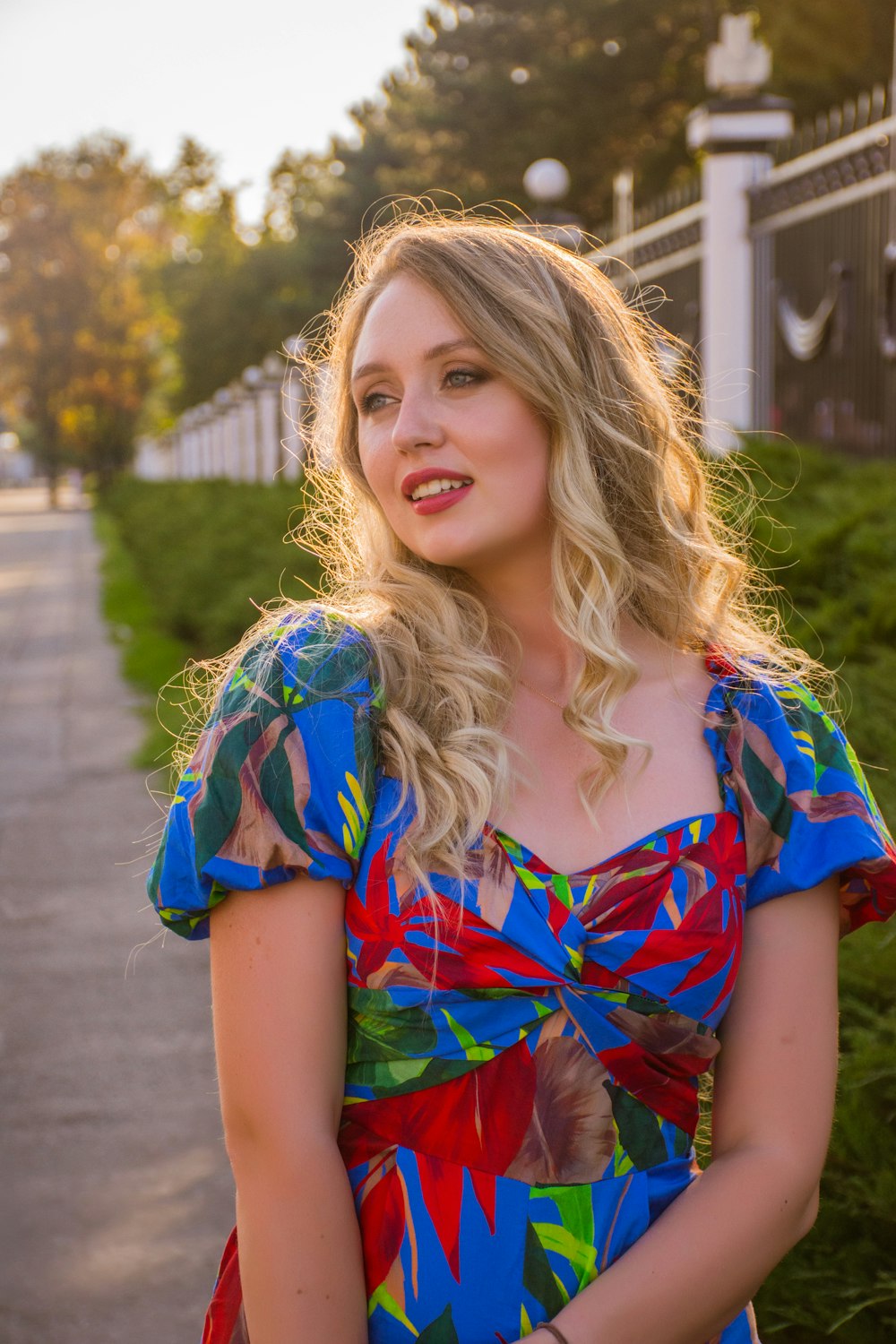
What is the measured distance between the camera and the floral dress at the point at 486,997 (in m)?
1.61

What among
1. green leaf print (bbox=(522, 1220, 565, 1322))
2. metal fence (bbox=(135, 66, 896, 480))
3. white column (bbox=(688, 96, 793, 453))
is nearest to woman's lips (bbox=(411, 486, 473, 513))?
green leaf print (bbox=(522, 1220, 565, 1322))

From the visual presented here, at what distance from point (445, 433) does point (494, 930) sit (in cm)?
68

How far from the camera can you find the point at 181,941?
5336 millimetres

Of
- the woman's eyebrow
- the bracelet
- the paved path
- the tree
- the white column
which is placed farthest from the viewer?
the tree

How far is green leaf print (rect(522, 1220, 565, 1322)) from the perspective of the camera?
1.61 meters

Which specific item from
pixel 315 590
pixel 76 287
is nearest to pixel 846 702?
pixel 315 590

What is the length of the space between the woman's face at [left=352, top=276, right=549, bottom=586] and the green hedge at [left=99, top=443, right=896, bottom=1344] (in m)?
0.56

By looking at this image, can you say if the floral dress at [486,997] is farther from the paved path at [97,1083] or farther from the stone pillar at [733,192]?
the stone pillar at [733,192]

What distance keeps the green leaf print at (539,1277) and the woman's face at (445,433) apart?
2.87ft

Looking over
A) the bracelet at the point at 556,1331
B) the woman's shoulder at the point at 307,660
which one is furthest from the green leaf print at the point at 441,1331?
the woman's shoulder at the point at 307,660

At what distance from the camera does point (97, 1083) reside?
4102mm

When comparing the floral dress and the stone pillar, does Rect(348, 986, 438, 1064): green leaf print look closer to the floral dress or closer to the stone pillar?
the floral dress

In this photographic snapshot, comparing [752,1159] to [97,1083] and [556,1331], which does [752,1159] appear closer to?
[556,1331]

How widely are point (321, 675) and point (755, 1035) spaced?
693 millimetres
